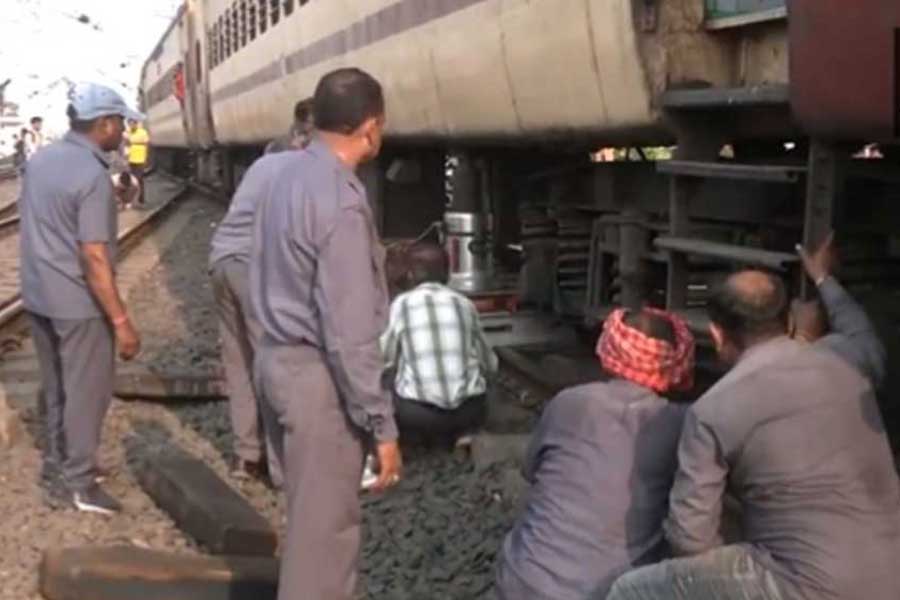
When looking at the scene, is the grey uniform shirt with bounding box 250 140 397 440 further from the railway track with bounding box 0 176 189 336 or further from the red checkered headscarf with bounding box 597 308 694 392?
the railway track with bounding box 0 176 189 336

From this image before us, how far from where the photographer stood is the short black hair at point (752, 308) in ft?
12.0

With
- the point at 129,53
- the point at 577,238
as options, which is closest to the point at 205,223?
the point at 577,238

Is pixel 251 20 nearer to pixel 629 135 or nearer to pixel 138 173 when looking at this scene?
pixel 629 135

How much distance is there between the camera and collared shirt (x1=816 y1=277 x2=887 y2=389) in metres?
4.10

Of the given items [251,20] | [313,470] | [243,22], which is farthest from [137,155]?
[313,470]

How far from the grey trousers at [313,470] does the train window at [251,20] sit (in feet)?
42.5

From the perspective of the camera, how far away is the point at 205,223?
2347cm

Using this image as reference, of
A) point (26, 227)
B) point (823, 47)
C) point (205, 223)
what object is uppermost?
point (823, 47)

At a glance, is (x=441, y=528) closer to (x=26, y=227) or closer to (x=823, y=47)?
(x=26, y=227)

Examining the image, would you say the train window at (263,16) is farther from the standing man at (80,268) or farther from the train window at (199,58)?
the standing man at (80,268)

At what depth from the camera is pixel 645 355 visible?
3.87m

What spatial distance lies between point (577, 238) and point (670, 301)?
123 inches

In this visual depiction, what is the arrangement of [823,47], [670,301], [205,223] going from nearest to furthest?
[823,47]
[670,301]
[205,223]

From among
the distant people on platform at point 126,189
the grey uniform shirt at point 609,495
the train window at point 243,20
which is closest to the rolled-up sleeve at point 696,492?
the grey uniform shirt at point 609,495
